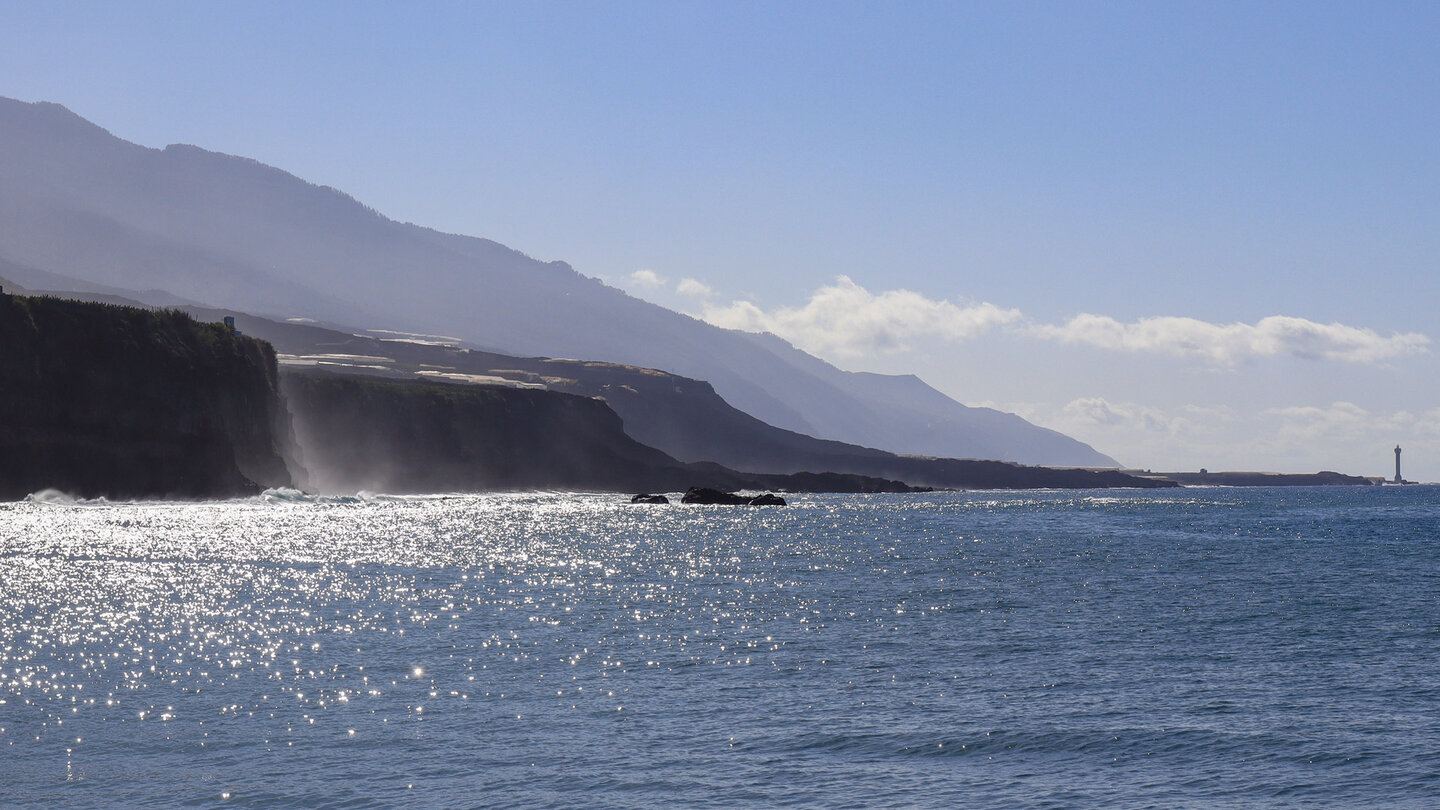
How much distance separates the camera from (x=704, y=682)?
33.3 metres

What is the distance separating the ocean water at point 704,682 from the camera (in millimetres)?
23203

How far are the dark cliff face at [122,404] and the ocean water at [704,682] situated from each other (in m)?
52.2

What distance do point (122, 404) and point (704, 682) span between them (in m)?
106

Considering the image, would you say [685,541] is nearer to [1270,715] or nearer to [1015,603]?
[1015,603]

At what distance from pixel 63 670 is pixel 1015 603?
35.9 metres

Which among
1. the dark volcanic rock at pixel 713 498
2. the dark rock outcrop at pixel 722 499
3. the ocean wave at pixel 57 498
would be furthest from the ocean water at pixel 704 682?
the dark volcanic rock at pixel 713 498

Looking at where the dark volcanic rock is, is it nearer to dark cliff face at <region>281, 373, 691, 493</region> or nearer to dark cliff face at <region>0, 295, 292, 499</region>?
dark cliff face at <region>281, 373, 691, 493</region>

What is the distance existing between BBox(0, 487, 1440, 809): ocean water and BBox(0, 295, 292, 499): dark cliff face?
52217 mm

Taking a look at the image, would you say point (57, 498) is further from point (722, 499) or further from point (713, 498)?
point (722, 499)

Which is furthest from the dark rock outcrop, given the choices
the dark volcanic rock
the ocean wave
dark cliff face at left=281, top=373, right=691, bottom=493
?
the ocean wave

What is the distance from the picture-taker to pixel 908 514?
15050 cm

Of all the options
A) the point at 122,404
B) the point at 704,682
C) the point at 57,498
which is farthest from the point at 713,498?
the point at 704,682

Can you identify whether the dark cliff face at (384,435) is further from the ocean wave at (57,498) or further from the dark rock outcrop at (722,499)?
the ocean wave at (57,498)

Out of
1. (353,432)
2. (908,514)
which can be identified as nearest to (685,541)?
(908,514)
